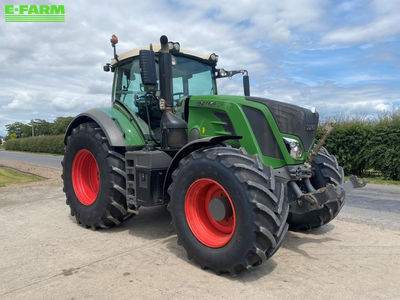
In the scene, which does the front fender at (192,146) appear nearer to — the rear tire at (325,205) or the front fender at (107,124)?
the front fender at (107,124)

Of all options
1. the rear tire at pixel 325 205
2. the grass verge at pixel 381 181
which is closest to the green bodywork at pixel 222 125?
the rear tire at pixel 325 205

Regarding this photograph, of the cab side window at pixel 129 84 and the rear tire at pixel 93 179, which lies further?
the cab side window at pixel 129 84

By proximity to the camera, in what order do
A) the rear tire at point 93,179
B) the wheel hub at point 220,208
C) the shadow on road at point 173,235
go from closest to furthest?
the shadow on road at point 173,235 → the wheel hub at point 220,208 → the rear tire at point 93,179

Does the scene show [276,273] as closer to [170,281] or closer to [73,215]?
[170,281]

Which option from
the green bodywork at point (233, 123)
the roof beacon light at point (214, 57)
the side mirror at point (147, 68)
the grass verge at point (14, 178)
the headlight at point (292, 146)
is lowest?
the grass verge at point (14, 178)

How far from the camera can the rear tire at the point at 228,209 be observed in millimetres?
3139

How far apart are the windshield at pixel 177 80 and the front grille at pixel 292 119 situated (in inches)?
55.0

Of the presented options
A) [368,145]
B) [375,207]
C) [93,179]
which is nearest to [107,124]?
[93,179]

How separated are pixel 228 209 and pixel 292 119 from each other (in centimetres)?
128

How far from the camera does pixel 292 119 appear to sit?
Answer: 3988mm

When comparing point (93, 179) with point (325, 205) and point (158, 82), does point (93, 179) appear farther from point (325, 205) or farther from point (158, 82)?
point (325, 205)

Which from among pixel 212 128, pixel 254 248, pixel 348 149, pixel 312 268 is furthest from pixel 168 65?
pixel 348 149

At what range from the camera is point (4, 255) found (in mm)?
4062

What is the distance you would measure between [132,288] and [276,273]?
4.49 ft
